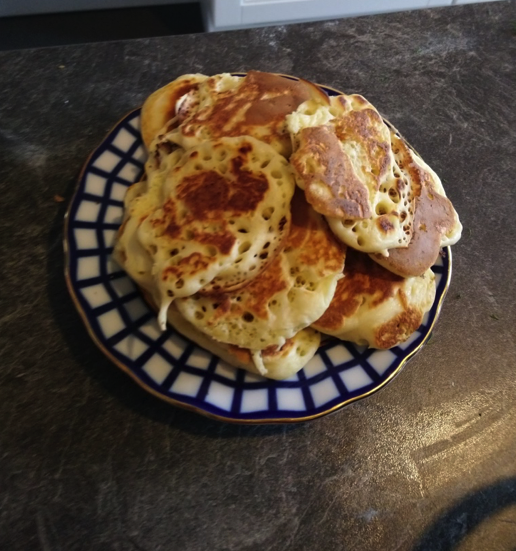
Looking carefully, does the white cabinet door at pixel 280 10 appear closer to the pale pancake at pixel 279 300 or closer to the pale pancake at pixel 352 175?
the pale pancake at pixel 352 175

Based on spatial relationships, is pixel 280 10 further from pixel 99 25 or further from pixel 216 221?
pixel 216 221

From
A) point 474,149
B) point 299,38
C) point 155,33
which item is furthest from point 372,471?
point 155,33

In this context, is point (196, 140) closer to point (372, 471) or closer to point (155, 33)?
point (372, 471)

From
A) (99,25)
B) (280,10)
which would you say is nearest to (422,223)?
(280,10)

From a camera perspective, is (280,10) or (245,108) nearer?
(245,108)

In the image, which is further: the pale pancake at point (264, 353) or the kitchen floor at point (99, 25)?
the kitchen floor at point (99, 25)

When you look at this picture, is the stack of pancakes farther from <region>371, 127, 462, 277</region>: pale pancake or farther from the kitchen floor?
the kitchen floor

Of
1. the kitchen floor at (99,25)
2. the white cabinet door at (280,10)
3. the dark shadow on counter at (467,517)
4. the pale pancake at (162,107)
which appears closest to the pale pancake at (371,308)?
the dark shadow on counter at (467,517)

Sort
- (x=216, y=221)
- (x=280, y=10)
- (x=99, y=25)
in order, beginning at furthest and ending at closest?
(x=99, y=25)
(x=280, y=10)
(x=216, y=221)
